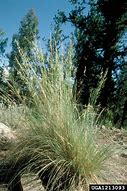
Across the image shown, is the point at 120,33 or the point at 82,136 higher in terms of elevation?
the point at 120,33

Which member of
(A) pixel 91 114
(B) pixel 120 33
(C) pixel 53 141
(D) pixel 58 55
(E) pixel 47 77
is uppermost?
(B) pixel 120 33

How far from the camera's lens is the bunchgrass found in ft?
9.96

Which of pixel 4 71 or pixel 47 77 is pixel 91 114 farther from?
pixel 4 71

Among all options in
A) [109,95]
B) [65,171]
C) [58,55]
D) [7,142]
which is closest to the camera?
[65,171]

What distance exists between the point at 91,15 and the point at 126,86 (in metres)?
6.21

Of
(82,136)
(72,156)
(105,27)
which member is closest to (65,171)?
(72,156)

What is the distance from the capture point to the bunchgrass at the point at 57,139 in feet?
9.96

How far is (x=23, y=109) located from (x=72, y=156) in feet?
2.90

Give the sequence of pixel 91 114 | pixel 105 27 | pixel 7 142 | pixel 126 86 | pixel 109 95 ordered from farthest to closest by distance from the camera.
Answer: pixel 126 86 < pixel 109 95 < pixel 105 27 < pixel 7 142 < pixel 91 114

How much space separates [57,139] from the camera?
3.19 m

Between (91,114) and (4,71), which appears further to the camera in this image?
(4,71)

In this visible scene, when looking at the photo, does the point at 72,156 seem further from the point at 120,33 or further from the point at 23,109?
the point at 120,33

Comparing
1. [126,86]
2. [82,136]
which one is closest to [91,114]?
[82,136]

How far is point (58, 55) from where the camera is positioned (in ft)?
12.0
